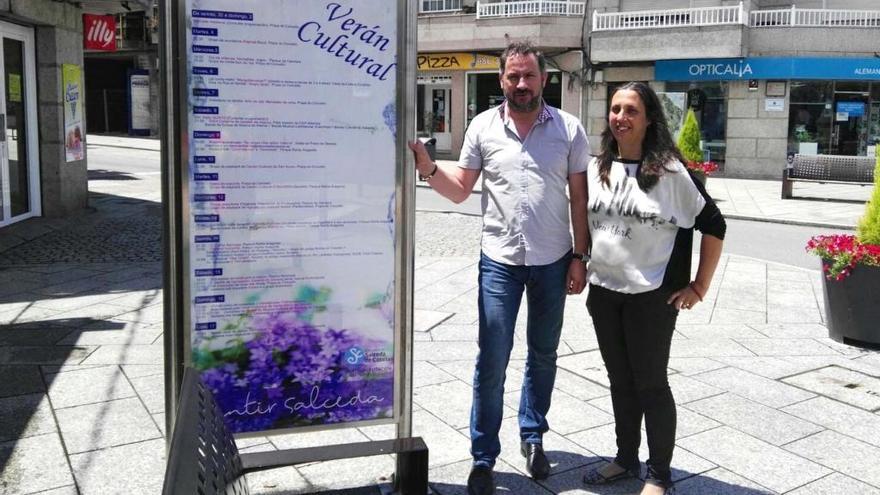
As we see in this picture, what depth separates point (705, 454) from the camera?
4.15m

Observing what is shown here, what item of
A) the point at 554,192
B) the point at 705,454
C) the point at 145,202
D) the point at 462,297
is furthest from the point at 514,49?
the point at 145,202

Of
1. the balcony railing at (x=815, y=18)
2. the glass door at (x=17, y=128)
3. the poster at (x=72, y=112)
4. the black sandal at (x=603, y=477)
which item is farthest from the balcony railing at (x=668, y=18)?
the black sandal at (x=603, y=477)

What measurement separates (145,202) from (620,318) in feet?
43.2

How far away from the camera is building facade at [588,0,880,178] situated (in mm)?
23406

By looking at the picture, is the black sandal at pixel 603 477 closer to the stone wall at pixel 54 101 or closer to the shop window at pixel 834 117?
the stone wall at pixel 54 101

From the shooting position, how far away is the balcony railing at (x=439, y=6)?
3028 centimetres

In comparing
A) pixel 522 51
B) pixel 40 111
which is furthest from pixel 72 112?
pixel 522 51

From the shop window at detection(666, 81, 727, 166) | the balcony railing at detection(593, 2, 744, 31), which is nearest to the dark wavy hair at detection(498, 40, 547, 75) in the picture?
the balcony railing at detection(593, 2, 744, 31)

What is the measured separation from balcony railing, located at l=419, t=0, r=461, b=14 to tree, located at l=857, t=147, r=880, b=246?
81.1 ft

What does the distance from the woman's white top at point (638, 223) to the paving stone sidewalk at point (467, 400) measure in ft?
3.33

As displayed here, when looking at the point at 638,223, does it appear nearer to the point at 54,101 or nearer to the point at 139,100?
the point at 54,101

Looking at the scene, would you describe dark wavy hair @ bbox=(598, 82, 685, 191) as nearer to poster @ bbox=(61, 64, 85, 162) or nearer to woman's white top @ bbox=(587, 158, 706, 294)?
woman's white top @ bbox=(587, 158, 706, 294)

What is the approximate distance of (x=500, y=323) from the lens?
3672 millimetres

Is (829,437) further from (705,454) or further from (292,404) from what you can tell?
(292,404)
